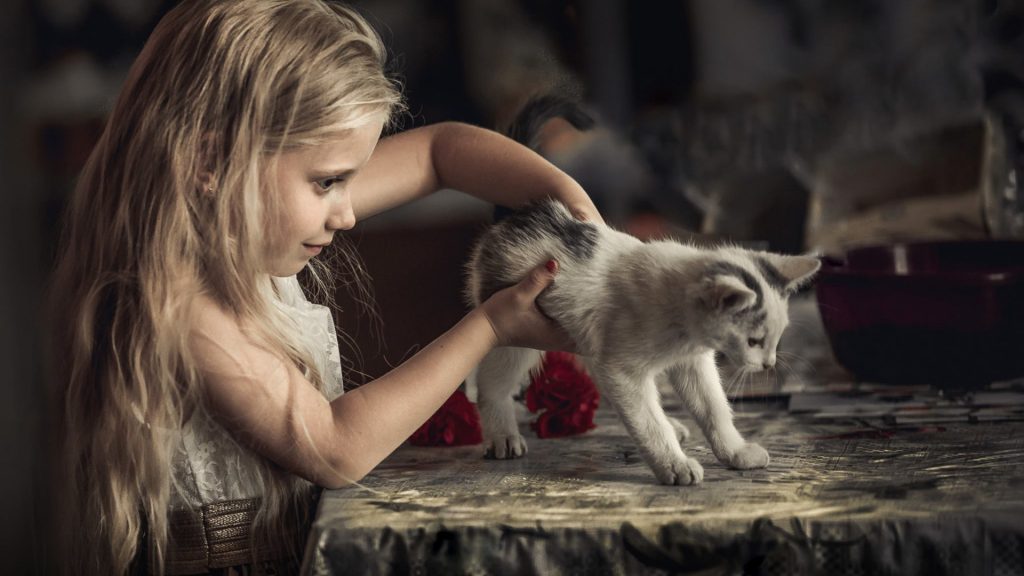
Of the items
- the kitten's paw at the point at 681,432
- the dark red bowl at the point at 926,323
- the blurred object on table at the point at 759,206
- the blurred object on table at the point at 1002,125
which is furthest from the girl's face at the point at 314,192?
the blurred object on table at the point at 1002,125

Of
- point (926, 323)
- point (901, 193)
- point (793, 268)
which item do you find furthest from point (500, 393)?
point (901, 193)

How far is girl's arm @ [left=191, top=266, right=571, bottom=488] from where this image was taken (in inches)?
29.0

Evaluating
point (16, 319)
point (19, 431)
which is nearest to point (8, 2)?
point (16, 319)

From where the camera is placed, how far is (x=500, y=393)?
2.92ft

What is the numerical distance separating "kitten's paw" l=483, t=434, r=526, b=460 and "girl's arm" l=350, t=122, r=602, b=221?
21cm

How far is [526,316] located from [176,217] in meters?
0.26

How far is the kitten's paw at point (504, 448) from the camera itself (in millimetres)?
859

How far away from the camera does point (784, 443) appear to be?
0.85 metres

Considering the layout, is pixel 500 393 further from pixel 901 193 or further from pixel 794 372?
pixel 901 193

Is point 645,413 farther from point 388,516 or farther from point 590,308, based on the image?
point 388,516

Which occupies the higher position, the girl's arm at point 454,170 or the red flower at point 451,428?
the girl's arm at point 454,170

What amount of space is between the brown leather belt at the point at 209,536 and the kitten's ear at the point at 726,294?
368mm

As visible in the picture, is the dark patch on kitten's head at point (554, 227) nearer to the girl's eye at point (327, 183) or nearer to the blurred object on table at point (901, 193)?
the girl's eye at point (327, 183)

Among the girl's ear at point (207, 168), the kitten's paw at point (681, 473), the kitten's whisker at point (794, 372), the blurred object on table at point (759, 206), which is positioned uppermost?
the blurred object on table at point (759, 206)
